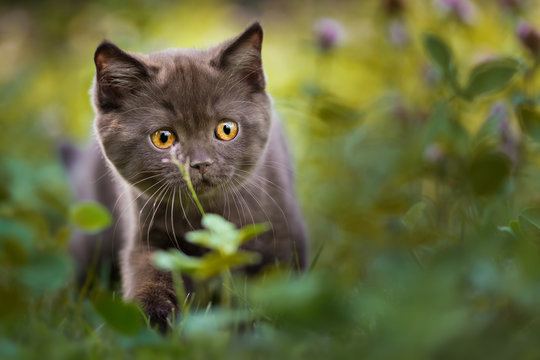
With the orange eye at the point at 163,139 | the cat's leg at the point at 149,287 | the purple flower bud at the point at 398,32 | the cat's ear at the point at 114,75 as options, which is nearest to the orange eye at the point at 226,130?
the orange eye at the point at 163,139

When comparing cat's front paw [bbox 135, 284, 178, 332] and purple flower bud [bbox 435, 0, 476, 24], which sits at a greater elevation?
purple flower bud [bbox 435, 0, 476, 24]

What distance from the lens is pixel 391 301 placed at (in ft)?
3.25

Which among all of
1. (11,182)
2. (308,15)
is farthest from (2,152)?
(308,15)

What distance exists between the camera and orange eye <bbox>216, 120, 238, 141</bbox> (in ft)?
5.48

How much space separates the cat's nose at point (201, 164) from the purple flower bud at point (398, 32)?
1.37 meters

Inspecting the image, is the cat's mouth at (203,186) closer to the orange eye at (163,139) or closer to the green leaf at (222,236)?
the orange eye at (163,139)

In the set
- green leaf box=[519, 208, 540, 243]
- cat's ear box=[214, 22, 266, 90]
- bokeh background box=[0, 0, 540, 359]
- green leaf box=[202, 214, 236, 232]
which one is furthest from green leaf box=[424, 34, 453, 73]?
green leaf box=[202, 214, 236, 232]

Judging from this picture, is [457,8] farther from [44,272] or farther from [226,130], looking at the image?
[44,272]

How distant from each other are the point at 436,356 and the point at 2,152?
3063 mm

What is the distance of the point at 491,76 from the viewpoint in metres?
1.59

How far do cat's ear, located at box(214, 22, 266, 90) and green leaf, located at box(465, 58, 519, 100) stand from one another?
648 millimetres

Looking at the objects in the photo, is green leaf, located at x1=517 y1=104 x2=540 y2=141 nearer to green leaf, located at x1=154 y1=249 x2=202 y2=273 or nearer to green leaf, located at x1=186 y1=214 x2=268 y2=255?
green leaf, located at x1=186 y1=214 x2=268 y2=255

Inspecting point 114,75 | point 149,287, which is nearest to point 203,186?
point 149,287

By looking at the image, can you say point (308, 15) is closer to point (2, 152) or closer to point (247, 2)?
point (247, 2)
